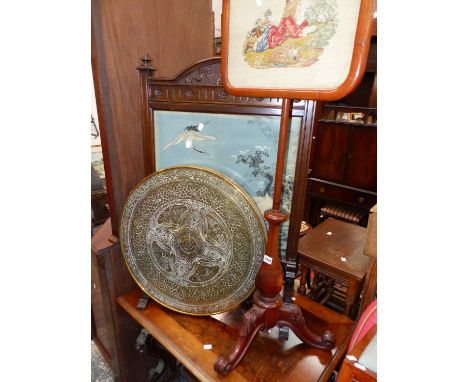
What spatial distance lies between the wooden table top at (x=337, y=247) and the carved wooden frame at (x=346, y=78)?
1.23m

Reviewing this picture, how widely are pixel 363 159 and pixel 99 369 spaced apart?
2.86 meters

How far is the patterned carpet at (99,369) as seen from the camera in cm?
145

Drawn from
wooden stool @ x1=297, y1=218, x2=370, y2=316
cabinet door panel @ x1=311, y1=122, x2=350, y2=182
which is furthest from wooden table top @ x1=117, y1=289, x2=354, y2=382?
cabinet door panel @ x1=311, y1=122, x2=350, y2=182

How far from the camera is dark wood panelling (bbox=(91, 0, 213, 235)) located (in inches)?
36.8

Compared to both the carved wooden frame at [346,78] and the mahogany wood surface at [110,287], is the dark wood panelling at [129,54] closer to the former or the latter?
the mahogany wood surface at [110,287]

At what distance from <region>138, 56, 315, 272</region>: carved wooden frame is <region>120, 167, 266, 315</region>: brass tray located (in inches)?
5.2

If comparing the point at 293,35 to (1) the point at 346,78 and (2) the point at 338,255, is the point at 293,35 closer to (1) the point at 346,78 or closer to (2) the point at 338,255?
(1) the point at 346,78

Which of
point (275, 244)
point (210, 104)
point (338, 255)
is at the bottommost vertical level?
point (338, 255)

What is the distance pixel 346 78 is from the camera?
52 centimetres

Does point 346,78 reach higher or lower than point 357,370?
higher

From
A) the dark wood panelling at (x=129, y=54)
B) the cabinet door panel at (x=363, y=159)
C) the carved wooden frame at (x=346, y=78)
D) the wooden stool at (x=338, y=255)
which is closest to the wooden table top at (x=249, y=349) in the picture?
the dark wood panelling at (x=129, y=54)

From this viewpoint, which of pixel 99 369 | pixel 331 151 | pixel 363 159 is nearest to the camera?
pixel 99 369

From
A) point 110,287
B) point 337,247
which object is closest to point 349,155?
point 337,247
